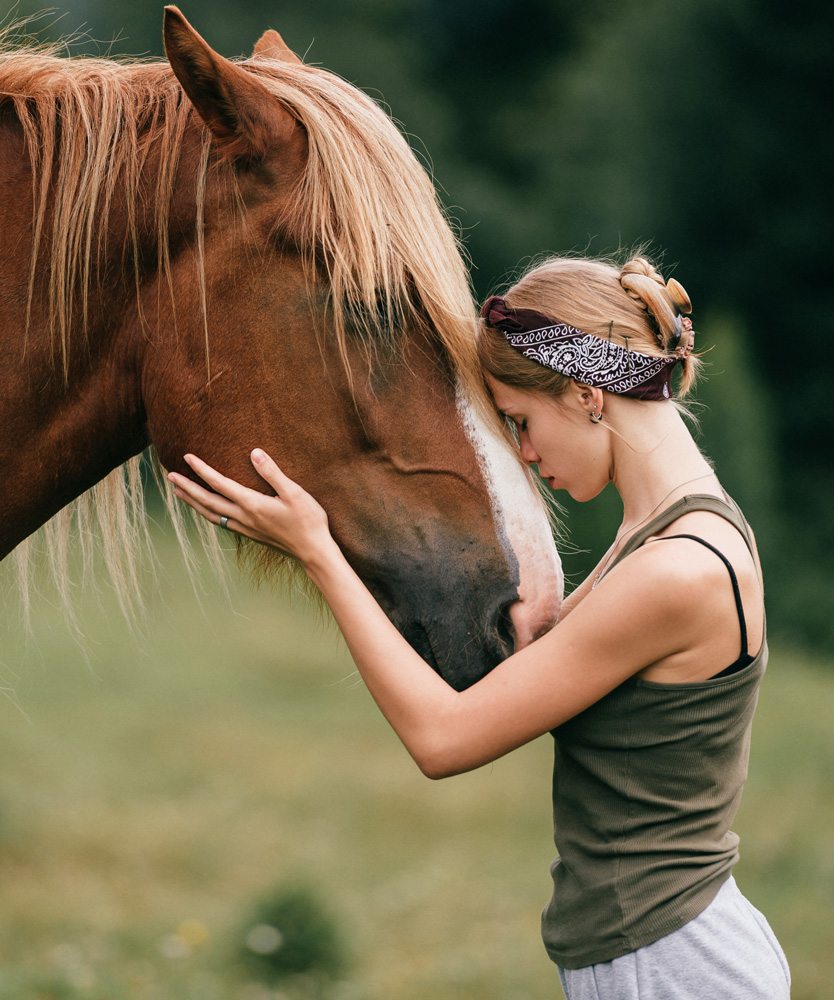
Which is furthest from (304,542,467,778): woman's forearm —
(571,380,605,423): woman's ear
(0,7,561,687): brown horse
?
(571,380,605,423): woman's ear

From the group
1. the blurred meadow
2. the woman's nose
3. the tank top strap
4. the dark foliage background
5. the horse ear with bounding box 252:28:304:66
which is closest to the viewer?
the tank top strap

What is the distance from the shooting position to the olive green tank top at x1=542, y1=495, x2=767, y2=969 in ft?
5.08

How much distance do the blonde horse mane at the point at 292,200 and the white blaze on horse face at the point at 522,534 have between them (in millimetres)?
112

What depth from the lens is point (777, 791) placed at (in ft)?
20.8

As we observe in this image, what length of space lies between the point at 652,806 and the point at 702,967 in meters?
0.26

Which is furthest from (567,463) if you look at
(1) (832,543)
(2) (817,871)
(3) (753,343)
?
(3) (753,343)

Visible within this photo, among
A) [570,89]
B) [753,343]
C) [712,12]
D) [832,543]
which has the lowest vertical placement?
[832,543]

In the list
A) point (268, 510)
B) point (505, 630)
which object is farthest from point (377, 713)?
point (268, 510)

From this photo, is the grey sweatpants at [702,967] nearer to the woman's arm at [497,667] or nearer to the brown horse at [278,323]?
the woman's arm at [497,667]

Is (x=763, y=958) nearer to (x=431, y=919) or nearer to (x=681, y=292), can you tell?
(x=681, y=292)

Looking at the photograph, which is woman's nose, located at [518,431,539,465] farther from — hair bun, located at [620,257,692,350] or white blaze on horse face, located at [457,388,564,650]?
hair bun, located at [620,257,692,350]

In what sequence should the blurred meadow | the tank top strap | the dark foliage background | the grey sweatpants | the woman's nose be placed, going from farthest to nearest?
the dark foliage background, the blurred meadow, the woman's nose, the tank top strap, the grey sweatpants

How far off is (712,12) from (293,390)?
13.8 meters

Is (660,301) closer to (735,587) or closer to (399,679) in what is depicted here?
Result: (735,587)
